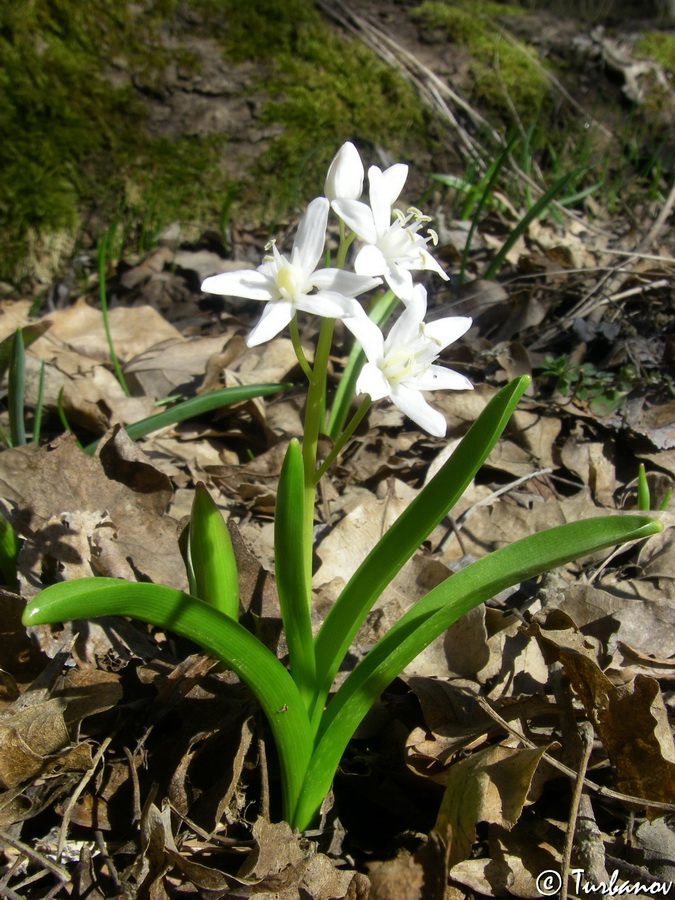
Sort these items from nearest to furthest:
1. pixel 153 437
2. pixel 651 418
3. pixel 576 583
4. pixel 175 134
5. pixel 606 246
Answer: pixel 576 583 < pixel 153 437 < pixel 651 418 < pixel 175 134 < pixel 606 246

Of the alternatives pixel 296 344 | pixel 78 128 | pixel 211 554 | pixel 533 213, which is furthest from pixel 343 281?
pixel 78 128

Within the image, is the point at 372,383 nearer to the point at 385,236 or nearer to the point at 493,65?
the point at 385,236

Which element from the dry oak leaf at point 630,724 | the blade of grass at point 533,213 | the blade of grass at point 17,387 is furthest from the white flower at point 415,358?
the blade of grass at point 533,213

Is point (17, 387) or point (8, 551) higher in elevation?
point (17, 387)

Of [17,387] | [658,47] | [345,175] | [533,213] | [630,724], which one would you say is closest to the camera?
[345,175]

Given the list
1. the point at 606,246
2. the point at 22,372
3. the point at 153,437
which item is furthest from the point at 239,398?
the point at 606,246

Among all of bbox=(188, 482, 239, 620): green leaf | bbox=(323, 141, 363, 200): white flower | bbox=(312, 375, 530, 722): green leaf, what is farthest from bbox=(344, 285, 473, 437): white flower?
bbox=(188, 482, 239, 620): green leaf

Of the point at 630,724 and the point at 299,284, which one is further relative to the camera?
the point at 630,724

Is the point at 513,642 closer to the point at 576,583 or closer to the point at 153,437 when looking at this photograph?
the point at 576,583
